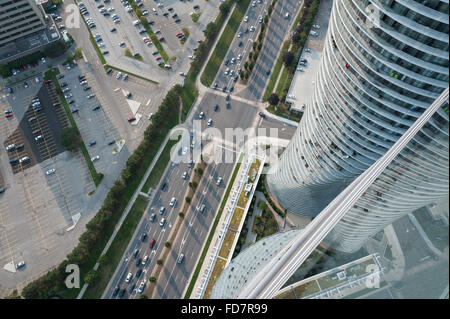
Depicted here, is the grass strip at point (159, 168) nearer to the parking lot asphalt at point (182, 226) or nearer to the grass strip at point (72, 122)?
the parking lot asphalt at point (182, 226)

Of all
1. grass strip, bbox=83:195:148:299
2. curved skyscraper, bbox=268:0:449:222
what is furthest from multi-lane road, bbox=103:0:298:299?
curved skyscraper, bbox=268:0:449:222

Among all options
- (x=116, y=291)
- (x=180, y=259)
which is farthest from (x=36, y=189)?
(x=180, y=259)

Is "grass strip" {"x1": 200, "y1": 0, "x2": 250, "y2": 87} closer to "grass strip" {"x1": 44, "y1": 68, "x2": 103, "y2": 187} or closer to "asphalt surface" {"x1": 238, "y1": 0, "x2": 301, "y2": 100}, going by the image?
"asphalt surface" {"x1": 238, "y1": 0, "x2": 301, "y2": 100}

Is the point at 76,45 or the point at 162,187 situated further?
the point at 76,45

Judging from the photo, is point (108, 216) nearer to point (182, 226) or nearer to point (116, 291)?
point (116, 291)

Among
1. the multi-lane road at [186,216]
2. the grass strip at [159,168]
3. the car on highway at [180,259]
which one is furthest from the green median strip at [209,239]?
the grass strip at [159,168]

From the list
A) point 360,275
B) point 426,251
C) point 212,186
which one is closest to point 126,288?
point 212,186
